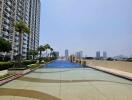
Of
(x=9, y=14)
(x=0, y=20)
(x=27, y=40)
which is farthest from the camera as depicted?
(x=27, y=40)

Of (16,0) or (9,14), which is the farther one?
(16,0)

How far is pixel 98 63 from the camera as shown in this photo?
1948 inches

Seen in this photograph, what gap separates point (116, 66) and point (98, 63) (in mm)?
16480

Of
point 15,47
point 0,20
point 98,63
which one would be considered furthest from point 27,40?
point 98,63

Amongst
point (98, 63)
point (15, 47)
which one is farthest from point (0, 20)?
point (98, 63)

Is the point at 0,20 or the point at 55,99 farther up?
the point at 0,20

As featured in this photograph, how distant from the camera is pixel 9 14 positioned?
90.8 m

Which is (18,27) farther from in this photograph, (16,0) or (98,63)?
(16,0)

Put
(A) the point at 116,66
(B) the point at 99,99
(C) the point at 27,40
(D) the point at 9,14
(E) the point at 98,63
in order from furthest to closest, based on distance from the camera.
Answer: (C) the point at 27,40
(D) the point at 9,14
(E) the point at 98,63
(A) the point at 116,66
(B) the point at 99,99

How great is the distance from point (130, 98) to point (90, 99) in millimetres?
1746

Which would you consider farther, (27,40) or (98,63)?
(27,40)

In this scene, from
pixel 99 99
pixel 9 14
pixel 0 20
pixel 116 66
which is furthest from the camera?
pixel 9 14

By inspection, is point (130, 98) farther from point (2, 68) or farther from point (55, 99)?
point (2, 68)

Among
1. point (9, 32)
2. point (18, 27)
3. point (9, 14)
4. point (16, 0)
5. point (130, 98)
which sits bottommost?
point (130, 98)
